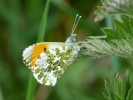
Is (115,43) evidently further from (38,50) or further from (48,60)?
(38,50)

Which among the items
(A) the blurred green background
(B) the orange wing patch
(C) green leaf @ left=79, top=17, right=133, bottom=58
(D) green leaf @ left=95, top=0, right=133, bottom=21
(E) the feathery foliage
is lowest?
(E) the feathery foliage

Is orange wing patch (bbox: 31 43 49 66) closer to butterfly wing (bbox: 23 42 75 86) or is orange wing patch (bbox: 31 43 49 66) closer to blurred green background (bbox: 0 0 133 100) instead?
butterfly wing (bbox: 23 42 75 86)

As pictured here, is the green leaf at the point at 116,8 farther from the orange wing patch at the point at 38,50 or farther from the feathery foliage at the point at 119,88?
the orange wing patch at the point at 38,50

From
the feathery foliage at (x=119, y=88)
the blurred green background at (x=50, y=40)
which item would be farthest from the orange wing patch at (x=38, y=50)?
the blurred green background at (x=50, y=40)

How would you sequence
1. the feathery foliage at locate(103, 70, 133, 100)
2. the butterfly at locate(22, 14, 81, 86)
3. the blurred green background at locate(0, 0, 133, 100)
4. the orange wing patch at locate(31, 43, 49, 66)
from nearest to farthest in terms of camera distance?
the feathery foliage at locate(103, 70, 133, 100) < the butterfly at locate(22, 14, 81, 86) < the orange wing patch at locate(31, 43, 49, 66) < the blurred green background at locate(0, 0, 133, 100)

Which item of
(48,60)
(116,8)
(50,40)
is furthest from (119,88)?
(50,40)

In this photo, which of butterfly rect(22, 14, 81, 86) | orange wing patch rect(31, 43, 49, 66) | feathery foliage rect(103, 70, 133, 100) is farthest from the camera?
orange wing patch rect(31, 43, 49, 66)

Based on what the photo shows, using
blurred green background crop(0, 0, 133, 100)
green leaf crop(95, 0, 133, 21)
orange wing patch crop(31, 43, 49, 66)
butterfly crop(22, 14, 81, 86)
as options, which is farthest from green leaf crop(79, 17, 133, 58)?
blurred green background crop(0, 0, 133, 100)

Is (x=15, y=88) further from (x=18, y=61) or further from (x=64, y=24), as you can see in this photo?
(x=64, y=24)
